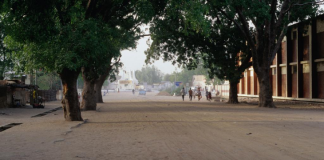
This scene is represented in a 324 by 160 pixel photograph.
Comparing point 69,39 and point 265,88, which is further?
point 265,88

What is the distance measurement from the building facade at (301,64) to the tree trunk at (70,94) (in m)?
21.2

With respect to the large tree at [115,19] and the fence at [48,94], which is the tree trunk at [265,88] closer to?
the large tree at [115,19]

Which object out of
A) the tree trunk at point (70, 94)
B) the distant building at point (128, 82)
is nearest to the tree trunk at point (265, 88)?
the tree trunk at point (70, 94)

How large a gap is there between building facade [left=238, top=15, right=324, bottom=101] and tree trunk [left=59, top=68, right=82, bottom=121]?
21192mm

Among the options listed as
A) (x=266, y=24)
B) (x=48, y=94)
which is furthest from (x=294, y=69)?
(x=48, y=94)

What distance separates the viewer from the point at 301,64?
34844 millimetres

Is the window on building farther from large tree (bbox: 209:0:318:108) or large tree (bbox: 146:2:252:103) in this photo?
large tree (bbox: 209:0:318:108)

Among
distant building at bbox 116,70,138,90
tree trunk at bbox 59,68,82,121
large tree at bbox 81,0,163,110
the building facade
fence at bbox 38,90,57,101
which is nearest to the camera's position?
tree trunk at bbox 59,68,82,121

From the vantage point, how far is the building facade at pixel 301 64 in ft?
105

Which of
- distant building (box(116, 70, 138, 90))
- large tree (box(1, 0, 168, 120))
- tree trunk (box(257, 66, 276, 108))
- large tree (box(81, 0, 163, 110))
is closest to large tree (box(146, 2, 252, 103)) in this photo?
large tree (box(81, 0, 163, 110))

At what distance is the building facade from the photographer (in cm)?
3186

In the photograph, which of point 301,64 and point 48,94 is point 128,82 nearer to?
point 48,94

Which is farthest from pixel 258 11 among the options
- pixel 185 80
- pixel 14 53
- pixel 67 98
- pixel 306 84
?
pixel 185 80

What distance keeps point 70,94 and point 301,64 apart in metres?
23.9
